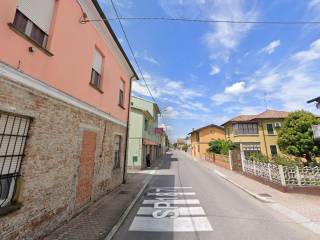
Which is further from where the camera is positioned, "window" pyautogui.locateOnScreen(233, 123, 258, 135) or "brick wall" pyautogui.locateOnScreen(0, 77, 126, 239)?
"window" pyautogui.locateOnScreen(233, 123, 258, 135)

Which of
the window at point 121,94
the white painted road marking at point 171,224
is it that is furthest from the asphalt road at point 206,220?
the window at point 121,94

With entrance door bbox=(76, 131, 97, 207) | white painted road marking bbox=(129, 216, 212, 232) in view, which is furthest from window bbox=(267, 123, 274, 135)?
entrance door bbox=(76, 131, 97, 207)

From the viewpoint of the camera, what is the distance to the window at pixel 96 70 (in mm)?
7465

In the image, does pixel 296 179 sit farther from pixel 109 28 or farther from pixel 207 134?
pixel 207 134

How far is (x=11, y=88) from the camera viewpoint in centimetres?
364

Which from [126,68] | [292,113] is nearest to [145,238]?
[126,68]

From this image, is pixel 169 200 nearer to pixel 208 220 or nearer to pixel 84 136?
pixel 208 220

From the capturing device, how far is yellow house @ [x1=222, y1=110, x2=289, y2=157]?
94.5ft

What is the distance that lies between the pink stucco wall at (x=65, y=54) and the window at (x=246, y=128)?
26.5 meters

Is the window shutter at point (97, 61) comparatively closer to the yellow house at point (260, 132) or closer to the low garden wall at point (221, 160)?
the low garden wall at point (221, 160)

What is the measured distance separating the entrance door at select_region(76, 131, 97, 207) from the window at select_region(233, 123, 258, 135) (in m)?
Result: 27.7

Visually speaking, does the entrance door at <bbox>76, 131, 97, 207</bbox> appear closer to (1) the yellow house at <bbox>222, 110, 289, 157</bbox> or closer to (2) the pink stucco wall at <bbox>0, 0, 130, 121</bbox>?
(2) the pink stucco wall at <bbox>0, 0, 130, 121</bbox>

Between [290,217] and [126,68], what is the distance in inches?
418

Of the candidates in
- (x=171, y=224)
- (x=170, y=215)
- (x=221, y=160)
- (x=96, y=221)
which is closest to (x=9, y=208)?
(x=96, y=221)
